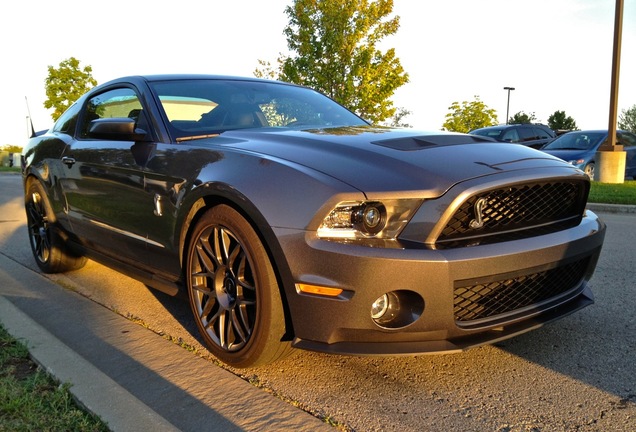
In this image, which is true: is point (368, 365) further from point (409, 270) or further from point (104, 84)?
point (104, 84)

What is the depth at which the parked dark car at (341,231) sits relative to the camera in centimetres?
237

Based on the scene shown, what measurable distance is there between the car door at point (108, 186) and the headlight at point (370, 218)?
1.36m

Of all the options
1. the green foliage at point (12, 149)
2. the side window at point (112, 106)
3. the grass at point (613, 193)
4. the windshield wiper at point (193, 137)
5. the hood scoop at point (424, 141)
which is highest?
the side window at point (112, 106)

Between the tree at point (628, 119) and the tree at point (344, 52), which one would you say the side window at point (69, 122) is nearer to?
the tree at point (344, 52)

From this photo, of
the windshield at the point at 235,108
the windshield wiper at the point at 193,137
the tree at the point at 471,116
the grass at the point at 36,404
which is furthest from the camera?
the tree at the point at 471,116

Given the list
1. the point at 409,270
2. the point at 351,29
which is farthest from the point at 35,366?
the point at 351,29

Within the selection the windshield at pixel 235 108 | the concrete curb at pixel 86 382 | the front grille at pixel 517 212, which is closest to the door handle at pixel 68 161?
the windshield at pixel 235 108

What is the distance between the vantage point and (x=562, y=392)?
8.23ft

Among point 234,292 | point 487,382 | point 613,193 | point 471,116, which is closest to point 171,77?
point 234,292

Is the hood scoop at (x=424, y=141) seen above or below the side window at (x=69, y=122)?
below

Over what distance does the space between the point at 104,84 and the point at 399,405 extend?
3412 millimetres

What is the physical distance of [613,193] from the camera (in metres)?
10.1

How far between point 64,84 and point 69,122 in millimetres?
43179

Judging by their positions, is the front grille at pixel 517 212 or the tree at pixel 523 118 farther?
the tree at pixel 523 118
